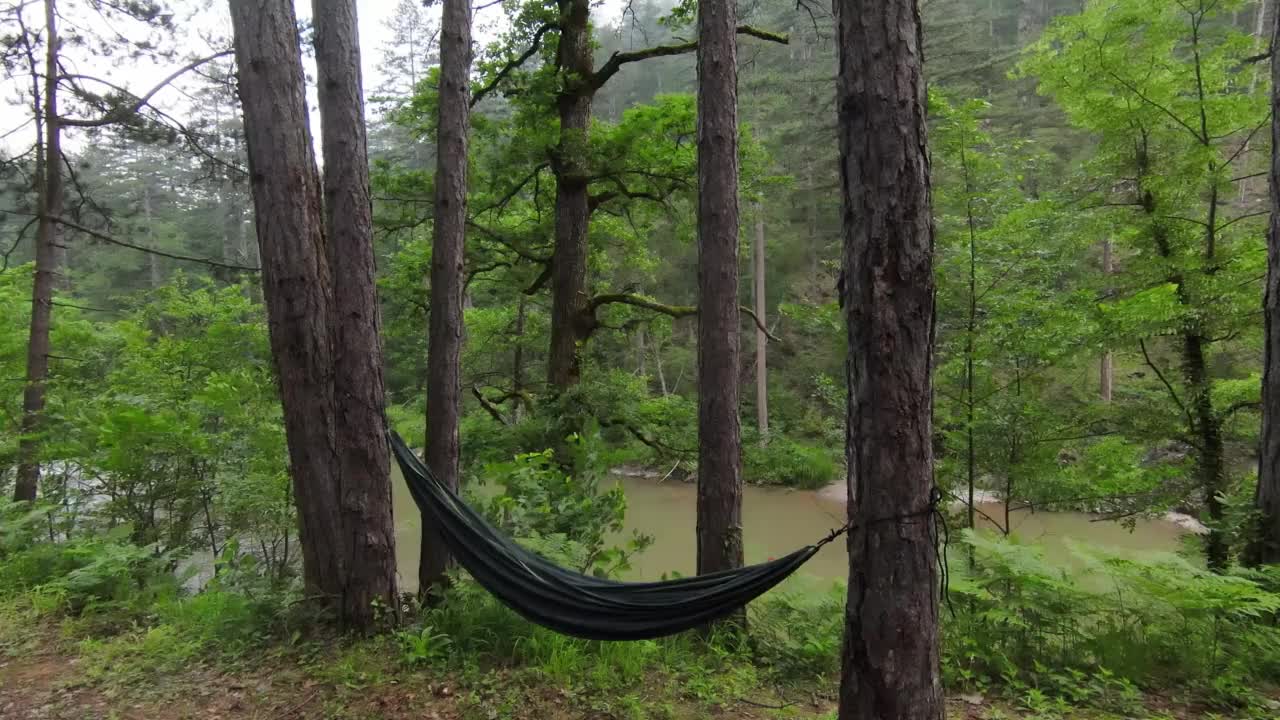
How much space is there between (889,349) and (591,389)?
385cm

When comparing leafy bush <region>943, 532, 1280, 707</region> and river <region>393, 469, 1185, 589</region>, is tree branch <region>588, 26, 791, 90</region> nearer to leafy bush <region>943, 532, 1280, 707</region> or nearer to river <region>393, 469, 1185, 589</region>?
leafy bush <region>943, 532, 1280, 707</region>

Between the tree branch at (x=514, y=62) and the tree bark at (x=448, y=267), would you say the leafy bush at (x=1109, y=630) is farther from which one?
the tree branch at (x=514, y=62)

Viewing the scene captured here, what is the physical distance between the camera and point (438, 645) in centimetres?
269

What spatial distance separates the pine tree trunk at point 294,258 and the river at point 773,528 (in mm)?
3496

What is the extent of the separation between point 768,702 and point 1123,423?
3.83 m

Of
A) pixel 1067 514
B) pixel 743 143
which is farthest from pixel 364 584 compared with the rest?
pixel 1067 514

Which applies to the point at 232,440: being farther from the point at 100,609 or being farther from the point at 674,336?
the point at 674,336

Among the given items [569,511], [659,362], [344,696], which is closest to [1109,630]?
[569,511]

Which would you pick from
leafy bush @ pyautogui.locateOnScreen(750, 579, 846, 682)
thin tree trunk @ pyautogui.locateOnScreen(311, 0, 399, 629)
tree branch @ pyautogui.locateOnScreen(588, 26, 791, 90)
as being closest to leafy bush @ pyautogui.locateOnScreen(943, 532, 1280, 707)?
leafy bush @ pyautogui.locateOnScreen(750, 579, 846, 682)

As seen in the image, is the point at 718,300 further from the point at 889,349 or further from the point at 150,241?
the point at 150,241

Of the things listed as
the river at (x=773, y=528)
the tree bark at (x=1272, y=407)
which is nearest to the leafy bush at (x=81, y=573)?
the river at (x=773, y=528)

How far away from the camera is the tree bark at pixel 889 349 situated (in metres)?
1.52

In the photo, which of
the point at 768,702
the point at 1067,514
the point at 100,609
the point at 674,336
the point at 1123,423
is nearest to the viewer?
the point at 768,702

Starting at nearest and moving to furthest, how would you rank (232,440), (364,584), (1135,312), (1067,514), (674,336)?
(364,584), (1135,312), (232,440), (1067,514), (674,336)
